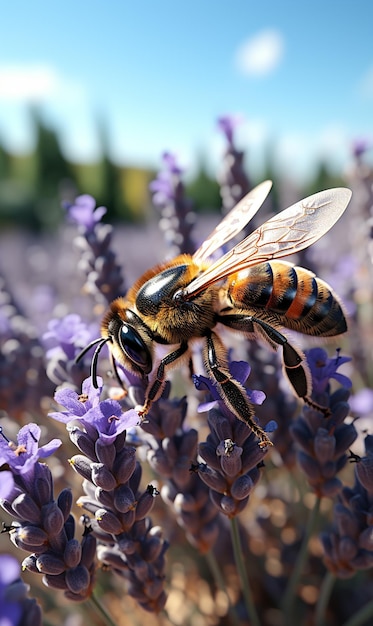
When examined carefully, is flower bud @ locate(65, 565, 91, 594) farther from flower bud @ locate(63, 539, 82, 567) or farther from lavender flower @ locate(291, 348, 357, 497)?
lavender flower @ locate(291, 348, 357, 497)

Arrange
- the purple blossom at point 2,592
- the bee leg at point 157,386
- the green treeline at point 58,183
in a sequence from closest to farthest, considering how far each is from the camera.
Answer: the purple blossom at point 2,592 < the bee leg at point 157,386 < the green treeline at point 58,183

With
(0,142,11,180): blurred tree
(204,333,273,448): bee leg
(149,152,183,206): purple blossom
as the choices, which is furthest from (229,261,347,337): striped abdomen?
(0,142,11,180): blurred tree

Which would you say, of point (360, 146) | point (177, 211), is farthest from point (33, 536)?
point (360, 146)

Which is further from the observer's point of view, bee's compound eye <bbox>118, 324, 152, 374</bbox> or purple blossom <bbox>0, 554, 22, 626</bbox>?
bee's compound eye <bbox>118, 324, 152, 374</bbox>

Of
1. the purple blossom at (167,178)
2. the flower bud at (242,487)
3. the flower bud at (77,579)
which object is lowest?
the flower bud at (242,487)

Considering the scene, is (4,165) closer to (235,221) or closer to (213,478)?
(235,221)

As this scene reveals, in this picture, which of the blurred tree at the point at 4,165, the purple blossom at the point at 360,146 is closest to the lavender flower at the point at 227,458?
the purple blossom at the point at 360,146

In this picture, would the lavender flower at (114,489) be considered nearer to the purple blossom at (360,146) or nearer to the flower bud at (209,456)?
the flower bud at (209,456)
